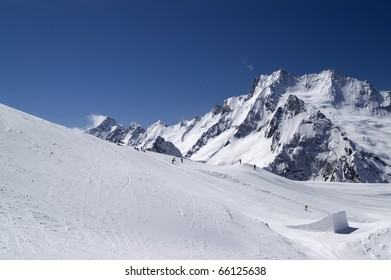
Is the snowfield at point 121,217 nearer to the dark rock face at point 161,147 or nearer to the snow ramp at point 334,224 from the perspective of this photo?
the snow ramp at point 334,224

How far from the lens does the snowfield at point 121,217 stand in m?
17.0

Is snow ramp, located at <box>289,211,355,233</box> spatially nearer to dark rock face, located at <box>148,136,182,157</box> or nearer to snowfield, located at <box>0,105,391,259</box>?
snowfield, located at <box>0,105,391,259</box>

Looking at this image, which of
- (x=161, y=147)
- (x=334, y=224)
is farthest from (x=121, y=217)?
(x=161, y=147)

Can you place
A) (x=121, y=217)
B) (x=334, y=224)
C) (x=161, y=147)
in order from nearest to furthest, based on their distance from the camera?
1. (x=121, y=217)
2. (x=334, y=224)
3. (x=161, y=147)

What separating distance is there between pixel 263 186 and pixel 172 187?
20.1m

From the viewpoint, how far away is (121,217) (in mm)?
21297

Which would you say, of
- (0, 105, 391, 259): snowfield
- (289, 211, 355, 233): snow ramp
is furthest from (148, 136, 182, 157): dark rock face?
(289, 211, 355, 233): snow ramp

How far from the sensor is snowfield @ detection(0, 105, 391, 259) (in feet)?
55.9

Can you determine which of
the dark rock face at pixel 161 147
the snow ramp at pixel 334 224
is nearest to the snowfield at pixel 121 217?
the snow ramp at pixel 334 224

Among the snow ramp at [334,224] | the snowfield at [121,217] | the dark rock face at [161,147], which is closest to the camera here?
the snowfield at [121,217]

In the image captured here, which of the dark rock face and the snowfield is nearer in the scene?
the snowfield

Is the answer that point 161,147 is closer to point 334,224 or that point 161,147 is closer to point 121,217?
point 334,224
